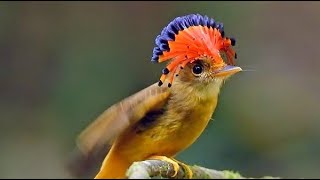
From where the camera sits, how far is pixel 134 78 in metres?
3.45

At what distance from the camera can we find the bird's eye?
1472 millimetres

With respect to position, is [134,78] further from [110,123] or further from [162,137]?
[110,123]

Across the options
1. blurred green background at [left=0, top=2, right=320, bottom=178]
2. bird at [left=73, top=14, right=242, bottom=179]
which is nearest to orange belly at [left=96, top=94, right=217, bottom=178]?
bird at [left=73, top=14, right=242, bottom=179]

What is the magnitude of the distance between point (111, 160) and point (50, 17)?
7.61 feet

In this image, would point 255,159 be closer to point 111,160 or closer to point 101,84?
point 101,84

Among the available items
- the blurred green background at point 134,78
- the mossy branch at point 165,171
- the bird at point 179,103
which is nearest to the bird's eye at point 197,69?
the bird at point 179,103

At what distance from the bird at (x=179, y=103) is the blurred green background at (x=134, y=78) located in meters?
1.55

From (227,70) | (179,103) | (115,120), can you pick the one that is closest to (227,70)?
(227,70)

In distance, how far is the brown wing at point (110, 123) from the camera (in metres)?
1.21

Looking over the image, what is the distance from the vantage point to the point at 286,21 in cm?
382

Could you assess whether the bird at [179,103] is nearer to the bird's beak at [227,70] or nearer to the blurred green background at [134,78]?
the bird's beak at [227,70]

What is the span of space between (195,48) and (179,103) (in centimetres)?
19

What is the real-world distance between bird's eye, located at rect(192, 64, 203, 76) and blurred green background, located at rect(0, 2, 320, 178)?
1571mm

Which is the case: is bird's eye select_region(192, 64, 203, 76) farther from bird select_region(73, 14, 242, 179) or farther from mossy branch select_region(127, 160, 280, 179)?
mossy branch select_region(127, 160, 280, 179)
